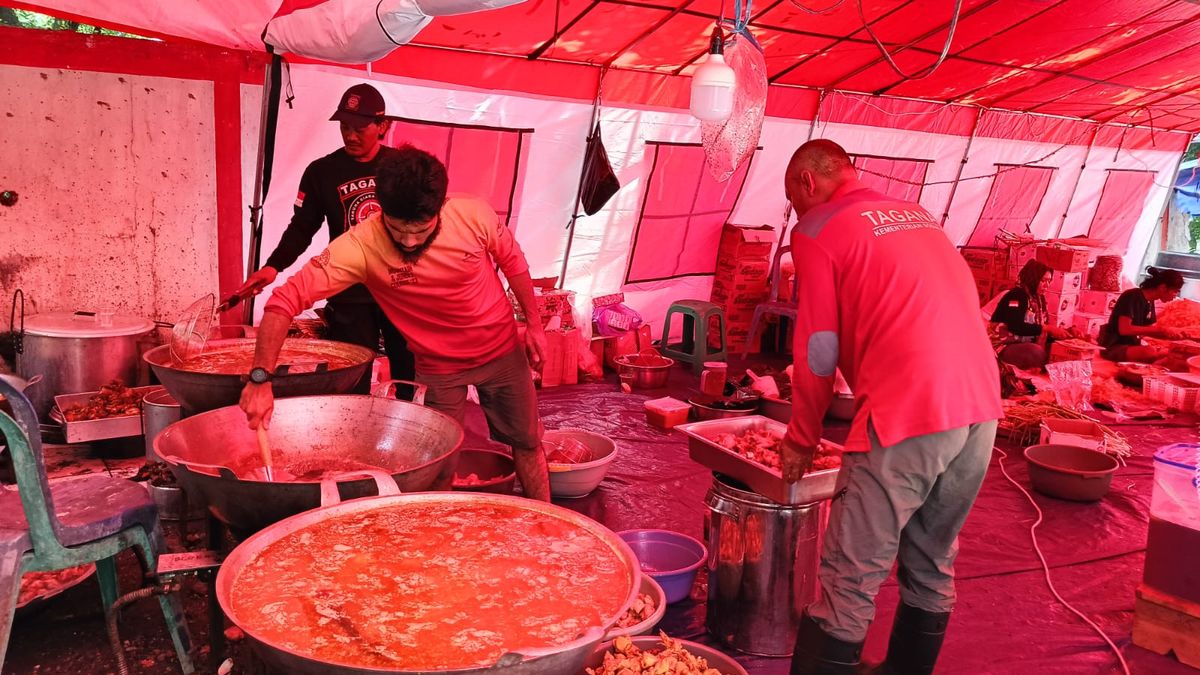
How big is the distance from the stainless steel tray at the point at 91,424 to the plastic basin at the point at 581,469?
2181 mm

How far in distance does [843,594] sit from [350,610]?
1.70 m

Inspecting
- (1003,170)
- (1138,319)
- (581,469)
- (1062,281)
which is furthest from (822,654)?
(1003,170)

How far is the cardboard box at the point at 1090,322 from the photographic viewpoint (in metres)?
9.50

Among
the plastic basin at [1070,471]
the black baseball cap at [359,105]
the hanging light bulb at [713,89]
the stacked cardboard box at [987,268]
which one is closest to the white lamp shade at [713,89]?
the hanging light bulb at [713,89]

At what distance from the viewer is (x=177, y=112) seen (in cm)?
481

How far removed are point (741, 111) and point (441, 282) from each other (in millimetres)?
1728

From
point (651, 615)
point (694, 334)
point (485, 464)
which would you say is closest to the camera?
point (651, 615)

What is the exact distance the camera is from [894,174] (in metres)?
9.38

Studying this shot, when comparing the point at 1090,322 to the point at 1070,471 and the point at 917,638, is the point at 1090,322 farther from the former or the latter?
the point at 917,638

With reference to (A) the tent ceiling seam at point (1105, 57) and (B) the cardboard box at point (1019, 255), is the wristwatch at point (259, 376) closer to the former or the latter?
(A) the tent ceiling seam at point (1105, 57)

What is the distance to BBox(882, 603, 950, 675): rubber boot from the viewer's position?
293 centimetres

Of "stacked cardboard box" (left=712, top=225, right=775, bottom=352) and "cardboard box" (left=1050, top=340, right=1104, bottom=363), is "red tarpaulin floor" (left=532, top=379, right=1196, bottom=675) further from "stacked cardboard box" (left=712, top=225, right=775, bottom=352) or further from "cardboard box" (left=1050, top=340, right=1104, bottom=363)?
"stacked cardboard box" (left=712, top=225, right=775, bottom=352)

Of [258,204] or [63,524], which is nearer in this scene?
[63,524]

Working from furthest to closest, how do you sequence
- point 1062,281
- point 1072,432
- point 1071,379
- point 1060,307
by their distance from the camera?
point 1060,307 < point 1062,281 < point 1071,379 < point 1072,432
